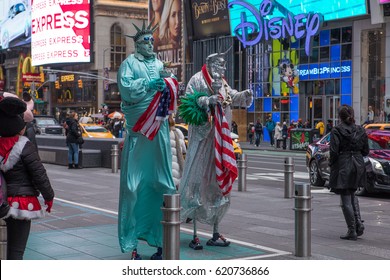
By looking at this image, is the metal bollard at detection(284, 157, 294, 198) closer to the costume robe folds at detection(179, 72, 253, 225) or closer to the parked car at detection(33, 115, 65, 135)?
the costume robe folds at detection(179, 72, 253, 225)

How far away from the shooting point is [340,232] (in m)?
9.71

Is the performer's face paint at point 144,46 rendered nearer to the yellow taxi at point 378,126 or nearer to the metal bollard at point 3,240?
the metal bollard at point 3,240

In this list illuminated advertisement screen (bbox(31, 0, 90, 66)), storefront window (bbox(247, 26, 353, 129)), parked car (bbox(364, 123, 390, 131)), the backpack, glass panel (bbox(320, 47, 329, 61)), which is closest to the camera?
Result: the backpack

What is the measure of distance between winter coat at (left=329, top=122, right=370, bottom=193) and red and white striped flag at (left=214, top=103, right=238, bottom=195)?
1.69m

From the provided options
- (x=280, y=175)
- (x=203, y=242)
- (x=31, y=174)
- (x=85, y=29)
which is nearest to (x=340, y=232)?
(x=203, y=242)

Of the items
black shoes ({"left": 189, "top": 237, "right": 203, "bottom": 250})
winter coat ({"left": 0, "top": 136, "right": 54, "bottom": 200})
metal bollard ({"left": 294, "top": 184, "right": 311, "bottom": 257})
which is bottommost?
black shoes ({"left": 189, "top": 237, "right": 203, "bottom": 250})

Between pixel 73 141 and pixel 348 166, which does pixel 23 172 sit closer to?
pixel 348 166

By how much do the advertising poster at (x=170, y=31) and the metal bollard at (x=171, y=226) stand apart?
51.2 m

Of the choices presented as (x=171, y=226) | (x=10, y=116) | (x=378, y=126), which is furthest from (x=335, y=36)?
(x=10, y=116)

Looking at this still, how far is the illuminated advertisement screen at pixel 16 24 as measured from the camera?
8056 cm

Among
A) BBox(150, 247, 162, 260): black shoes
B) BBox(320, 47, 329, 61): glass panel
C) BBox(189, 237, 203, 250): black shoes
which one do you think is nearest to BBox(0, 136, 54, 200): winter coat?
BBox(150, 247, 162, 260): black shoes

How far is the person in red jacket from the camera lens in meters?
5.81

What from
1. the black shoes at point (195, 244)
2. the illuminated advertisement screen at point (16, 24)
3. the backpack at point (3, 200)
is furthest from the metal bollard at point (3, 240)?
the illuminated advertisement screen at point (16, 24)

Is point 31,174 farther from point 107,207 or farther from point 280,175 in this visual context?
point 280,175
